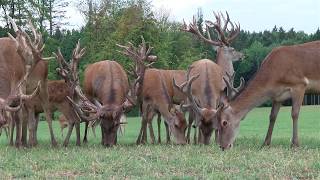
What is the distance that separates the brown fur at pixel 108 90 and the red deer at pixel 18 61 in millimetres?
1648

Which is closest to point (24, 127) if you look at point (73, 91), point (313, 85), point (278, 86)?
point (73, 91)

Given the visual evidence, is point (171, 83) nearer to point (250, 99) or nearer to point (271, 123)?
point (271, 123)

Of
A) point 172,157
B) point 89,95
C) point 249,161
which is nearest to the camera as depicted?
point 249,161

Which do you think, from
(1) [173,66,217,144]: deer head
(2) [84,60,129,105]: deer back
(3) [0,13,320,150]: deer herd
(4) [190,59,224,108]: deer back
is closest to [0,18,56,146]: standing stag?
(3) [0,13,320,150]: deer herd

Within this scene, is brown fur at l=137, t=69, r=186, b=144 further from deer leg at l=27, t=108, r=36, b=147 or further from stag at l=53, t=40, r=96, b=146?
deer leg at l=27, t=108, r=36, b=147

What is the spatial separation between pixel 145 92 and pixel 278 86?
4535 millimetres

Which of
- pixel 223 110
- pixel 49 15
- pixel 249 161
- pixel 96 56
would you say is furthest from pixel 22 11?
pixel 249 161

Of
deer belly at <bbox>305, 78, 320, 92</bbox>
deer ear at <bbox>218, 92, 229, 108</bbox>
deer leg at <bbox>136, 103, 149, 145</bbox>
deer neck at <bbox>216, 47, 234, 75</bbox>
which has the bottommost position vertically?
deer leg at <bbox>136, 103, 149, 145</bbox>

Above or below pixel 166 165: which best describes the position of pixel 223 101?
above

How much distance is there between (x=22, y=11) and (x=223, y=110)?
1685 inches

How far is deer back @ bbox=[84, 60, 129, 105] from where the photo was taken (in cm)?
1479

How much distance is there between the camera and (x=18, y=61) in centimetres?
1355

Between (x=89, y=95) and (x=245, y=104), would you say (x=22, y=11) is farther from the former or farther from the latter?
(x=245, y=104)

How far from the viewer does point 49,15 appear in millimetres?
57406
